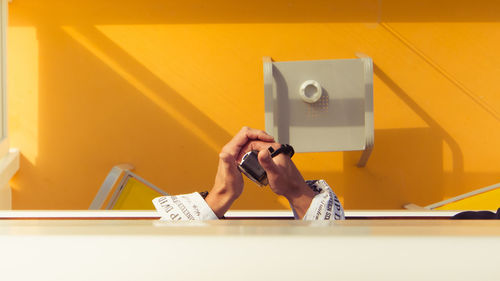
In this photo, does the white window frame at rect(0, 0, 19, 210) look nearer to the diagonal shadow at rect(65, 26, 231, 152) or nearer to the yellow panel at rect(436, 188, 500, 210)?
the diagonal shadow at rect(65, 26, 231, 152)

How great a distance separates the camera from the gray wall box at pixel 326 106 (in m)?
2.21

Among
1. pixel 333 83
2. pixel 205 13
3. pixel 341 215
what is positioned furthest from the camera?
pixel 205 13

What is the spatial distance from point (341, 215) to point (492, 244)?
59 cm

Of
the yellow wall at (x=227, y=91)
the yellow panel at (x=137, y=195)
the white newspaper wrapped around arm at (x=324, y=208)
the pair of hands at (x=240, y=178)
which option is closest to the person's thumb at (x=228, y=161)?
the pair of hands at (x=240, y=178)

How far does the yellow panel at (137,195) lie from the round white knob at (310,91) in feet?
2.58

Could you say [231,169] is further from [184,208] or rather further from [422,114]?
[422,114]

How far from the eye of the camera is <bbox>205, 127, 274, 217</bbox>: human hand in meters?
0.98

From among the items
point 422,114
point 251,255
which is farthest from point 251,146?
point 422,114

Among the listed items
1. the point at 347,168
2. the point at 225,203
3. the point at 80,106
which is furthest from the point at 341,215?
the point at 80,106

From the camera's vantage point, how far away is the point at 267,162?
88 cm

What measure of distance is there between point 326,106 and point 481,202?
0.75 meters

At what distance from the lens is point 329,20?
9.21 feet

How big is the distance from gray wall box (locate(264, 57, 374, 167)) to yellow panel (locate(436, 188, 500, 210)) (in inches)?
17.7

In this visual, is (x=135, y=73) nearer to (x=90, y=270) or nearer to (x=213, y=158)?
(x=213, y=158)
